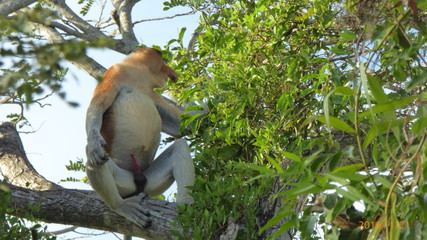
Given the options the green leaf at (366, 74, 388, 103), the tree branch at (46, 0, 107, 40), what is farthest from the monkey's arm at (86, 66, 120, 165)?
the green leaf at (366, 74, 388, 103)

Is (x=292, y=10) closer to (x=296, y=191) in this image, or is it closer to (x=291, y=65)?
(x=291, y=65)

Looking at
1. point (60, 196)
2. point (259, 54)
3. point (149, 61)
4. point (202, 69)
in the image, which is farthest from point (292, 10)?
point (60, 196)

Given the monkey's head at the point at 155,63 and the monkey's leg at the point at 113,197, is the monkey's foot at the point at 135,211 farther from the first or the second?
the monkey's head at the point at 155,63

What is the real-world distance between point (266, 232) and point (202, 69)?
4.41 ft

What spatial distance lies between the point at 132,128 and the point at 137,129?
43mm

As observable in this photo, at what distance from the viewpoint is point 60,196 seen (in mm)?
5141

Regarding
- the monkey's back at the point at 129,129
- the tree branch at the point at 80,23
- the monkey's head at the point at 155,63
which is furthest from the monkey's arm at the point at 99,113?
the tree branch at the point at 80,23

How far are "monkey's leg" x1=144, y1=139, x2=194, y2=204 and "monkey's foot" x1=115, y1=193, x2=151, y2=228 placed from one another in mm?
277

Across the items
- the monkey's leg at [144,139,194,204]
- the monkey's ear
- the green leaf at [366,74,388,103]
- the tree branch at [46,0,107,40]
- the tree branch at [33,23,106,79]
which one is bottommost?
the green leaf at [366,74,388,103]

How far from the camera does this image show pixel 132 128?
5.54m

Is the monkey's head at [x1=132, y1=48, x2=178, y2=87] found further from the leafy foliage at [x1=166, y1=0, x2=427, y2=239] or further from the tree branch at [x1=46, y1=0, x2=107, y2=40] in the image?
the tree branch at [x1=46, y1=0, x2=107, y2=40]

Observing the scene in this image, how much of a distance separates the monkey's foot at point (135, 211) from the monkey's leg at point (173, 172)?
0.91 ft

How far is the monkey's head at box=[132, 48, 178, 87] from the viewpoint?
5.72 metres

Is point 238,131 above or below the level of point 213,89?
below
